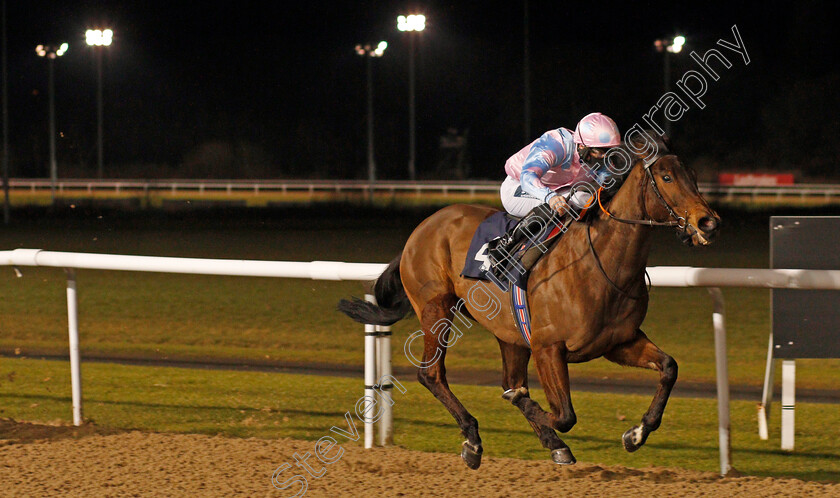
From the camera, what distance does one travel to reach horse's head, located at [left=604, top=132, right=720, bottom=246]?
3.06 m

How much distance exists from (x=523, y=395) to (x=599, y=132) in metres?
1.04

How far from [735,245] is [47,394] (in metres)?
13.4

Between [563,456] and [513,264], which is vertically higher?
[513,264]

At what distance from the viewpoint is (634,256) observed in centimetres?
339

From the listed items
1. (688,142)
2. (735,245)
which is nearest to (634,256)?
(735,245)

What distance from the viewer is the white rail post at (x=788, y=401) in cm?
436

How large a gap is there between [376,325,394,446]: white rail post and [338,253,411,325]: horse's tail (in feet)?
0.51

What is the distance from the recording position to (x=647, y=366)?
11.6 feet

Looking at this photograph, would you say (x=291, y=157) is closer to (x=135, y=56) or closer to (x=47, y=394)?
(x=135, y=56)

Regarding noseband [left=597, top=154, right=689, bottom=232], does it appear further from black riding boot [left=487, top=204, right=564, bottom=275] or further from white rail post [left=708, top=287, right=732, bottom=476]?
white rail post [left=708, top=287, right=732, bottom=476]

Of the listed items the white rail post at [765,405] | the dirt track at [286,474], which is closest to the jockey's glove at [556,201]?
the dirt track at [286,474]

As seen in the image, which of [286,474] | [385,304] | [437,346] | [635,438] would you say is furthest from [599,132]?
[286,474]

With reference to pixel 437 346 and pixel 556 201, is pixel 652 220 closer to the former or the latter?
pixel 556 201

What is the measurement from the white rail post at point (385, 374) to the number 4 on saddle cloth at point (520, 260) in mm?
854
